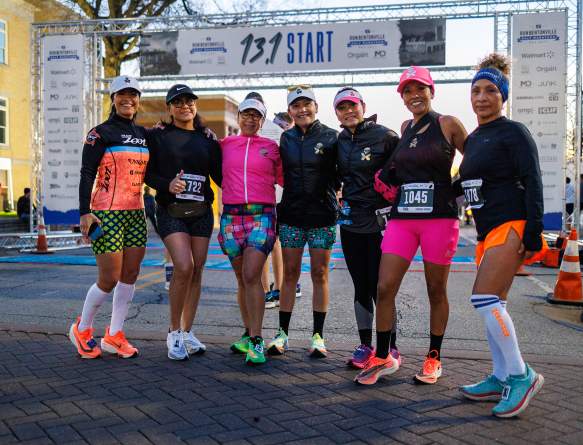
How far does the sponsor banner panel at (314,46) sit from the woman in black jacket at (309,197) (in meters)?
10.2

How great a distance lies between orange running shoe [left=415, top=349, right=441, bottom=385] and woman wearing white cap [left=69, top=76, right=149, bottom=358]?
7.33 feet

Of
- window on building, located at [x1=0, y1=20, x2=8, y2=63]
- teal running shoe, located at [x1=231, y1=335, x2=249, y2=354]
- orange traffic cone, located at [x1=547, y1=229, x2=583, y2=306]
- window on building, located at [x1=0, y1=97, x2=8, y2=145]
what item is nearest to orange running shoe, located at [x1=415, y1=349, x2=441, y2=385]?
teal running shoe, located at [x1=231, y1=335, x2=249, y2=354]

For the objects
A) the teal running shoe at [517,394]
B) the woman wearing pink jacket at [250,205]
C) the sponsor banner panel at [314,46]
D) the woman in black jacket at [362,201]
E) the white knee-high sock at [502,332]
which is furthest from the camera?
the sponsor banner panel at [314,46]

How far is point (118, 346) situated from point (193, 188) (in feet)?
4.59

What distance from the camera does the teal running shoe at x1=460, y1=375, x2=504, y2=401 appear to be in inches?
139

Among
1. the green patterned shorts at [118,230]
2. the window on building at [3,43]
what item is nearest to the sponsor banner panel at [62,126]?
the green patterned shorts at [118,230]

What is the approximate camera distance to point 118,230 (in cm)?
450

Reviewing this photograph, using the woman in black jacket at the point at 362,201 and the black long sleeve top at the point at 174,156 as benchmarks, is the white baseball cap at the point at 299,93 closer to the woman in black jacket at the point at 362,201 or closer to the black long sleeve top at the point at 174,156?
the woman in black jacket at the point at 362,201

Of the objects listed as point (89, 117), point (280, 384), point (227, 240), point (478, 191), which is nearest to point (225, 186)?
point (227, 240)

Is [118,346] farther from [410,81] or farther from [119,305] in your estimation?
[410,81]

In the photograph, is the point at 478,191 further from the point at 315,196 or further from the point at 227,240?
the point at 227,240

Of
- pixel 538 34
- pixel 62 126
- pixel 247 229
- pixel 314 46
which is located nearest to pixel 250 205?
pixel 247 229

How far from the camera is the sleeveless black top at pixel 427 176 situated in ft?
12.5

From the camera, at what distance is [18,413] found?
3.22m
